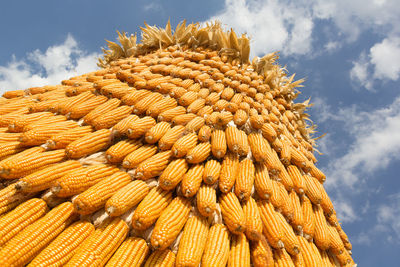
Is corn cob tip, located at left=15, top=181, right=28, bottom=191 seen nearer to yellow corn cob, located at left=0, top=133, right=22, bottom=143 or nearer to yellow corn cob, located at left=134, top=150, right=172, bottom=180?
yellow corn cob, located at left=0, top=133, right=22, bottom=143

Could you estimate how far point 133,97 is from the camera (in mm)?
4262

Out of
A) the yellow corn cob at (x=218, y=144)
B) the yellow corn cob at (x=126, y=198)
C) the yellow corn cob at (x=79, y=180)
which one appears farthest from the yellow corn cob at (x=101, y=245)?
the yellow corn cob at (x=218, y=144)

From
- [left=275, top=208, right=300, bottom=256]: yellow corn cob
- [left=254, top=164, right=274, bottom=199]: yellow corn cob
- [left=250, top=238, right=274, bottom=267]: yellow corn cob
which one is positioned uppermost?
[left=254, top=164, right=274, bottom=199]: yellow corn cob

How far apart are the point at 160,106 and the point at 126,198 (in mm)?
1839

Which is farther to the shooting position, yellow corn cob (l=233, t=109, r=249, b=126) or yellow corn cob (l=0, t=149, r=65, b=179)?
yellow corn cob (l=233, t=109, r=249, b=126)

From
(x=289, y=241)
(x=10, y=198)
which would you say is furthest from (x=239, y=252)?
(x=10, y=198)

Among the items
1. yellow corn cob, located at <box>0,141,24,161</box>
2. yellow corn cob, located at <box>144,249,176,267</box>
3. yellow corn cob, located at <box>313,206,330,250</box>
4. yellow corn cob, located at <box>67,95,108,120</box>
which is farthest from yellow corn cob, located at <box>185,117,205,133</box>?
yellow corn cob, located at <box>313,206,330,250</box>

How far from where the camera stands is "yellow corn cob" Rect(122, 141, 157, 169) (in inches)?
127

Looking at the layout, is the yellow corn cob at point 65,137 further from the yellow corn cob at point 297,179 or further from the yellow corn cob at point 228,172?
the yellow corn cob at point 297,179

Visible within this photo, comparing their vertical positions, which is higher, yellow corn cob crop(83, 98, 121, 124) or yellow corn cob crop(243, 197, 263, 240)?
yellow corn cob crop(83, 98, 121, 124)

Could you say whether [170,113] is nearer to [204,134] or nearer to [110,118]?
[204,134]

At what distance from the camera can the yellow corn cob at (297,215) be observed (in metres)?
3.60

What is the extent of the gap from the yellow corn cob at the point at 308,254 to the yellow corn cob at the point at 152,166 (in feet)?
7.57

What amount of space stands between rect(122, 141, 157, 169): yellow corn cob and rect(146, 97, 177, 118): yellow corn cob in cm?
69
